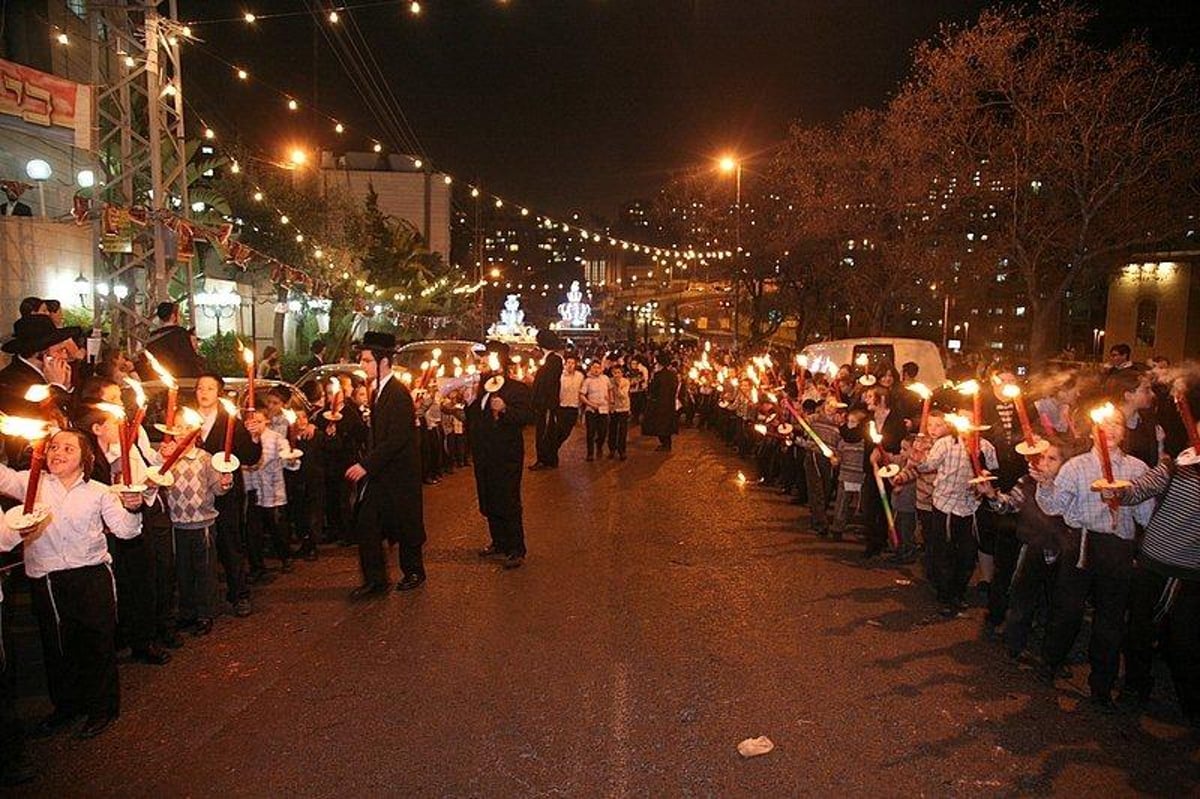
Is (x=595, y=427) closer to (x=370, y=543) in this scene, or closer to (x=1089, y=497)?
(x=370, y=543)

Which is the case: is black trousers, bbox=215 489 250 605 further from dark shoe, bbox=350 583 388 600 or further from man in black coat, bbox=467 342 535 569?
man in black coat, bbox=467 342 535 569

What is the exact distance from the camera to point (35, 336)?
692cm

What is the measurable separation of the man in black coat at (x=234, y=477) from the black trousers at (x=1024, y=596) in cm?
569

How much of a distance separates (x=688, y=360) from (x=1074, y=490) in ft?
75.9

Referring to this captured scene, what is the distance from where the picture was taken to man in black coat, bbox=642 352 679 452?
57.3 ft

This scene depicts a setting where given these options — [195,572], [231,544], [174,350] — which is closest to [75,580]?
[195,572]

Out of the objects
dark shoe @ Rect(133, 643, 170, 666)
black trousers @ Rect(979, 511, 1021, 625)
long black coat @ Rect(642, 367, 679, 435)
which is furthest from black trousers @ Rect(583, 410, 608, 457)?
dark shoe @ Rect(133, 643, 170, 666)

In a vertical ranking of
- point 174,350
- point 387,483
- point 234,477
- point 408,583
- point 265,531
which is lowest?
point 408,583

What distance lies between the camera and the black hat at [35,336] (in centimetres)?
684

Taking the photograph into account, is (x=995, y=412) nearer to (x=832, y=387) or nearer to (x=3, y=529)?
(x=832, y=387)

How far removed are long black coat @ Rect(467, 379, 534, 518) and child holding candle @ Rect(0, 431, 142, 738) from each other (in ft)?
12.7

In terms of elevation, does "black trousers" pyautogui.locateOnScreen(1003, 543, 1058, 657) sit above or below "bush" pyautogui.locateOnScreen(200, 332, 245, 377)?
below

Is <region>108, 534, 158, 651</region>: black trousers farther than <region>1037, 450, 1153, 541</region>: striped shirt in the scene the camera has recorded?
Yes

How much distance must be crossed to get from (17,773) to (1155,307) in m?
40.8
